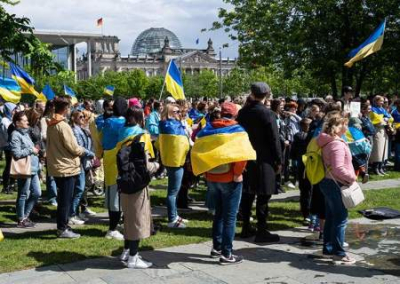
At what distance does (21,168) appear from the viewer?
796cm

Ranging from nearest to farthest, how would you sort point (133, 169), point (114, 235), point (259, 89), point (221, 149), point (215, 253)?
point (133, 169) < point (221, 149) < point (215, 253) < point (259, 89) < point (114, 235)

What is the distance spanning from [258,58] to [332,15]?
448 cm

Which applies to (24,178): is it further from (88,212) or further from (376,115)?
(376,115)

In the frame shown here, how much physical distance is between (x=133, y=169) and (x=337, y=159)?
2294 millimetres

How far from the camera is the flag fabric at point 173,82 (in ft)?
40.0

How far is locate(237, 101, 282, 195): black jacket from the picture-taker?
22.7ft

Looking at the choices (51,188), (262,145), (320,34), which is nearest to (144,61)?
(320,34)

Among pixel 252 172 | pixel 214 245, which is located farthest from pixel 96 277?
pixel 252 172

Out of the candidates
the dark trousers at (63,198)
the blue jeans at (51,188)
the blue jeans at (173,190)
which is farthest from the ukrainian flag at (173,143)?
the blue jeans at (51,188)

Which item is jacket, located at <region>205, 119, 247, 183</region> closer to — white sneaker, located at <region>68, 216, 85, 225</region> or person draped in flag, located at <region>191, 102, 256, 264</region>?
person draped in flag, located at <region>191, 102, 256, 264</region>

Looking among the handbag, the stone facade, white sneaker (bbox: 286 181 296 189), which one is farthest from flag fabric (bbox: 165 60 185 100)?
the stone facade

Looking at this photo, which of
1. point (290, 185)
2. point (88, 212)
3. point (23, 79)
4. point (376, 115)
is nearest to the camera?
point (88, 212)

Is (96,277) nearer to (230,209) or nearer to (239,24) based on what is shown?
(230,209)

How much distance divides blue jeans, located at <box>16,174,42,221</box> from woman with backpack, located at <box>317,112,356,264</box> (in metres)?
4.40
